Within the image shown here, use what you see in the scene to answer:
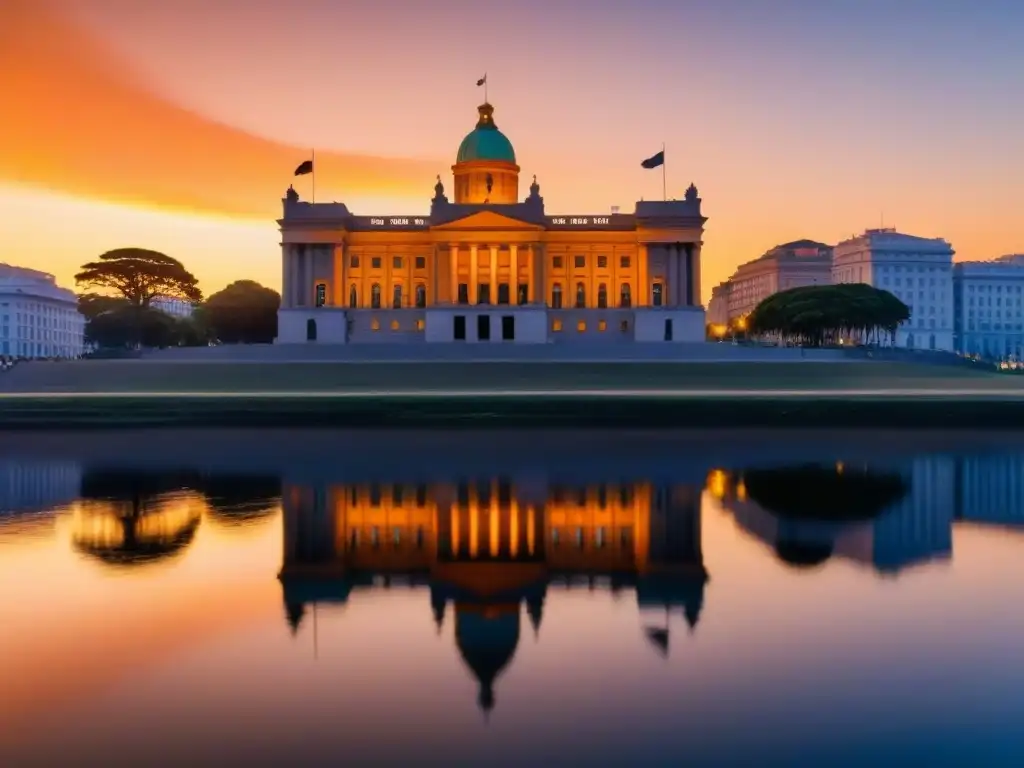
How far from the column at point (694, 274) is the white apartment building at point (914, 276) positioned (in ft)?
313

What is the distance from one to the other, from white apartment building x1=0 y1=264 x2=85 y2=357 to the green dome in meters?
110

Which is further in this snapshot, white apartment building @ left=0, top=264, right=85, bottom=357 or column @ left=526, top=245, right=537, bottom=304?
white apartment building @ left=0, top=264, right=85, bottom=357

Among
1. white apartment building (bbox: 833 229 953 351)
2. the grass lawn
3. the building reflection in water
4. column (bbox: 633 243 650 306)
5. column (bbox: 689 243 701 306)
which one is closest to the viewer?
the building reflection in water

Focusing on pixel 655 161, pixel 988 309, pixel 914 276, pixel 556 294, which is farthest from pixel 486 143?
pixel 988 309

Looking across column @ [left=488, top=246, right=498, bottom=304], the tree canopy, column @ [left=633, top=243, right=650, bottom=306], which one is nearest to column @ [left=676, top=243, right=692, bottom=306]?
column @ [left=633, top=243, right=650, bottom=306]

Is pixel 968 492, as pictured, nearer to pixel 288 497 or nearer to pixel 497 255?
pixel 288 497

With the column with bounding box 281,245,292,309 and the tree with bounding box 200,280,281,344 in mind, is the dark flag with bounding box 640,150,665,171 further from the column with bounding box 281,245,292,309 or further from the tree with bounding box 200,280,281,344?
the tree with bounding box 200,280,281,344

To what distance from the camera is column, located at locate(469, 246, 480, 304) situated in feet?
312

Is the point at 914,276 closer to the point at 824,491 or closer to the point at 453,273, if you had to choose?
the point at 453,273

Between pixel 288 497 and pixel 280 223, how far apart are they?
254 ft

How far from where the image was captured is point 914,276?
18238cm

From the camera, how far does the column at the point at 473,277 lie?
95.0m

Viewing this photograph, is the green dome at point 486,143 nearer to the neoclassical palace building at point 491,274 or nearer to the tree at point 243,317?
the neoclassical palace building at point 491,274

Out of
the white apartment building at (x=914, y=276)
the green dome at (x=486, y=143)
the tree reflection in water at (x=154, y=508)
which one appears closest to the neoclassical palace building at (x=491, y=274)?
the green dome at (x=486, y=143)
